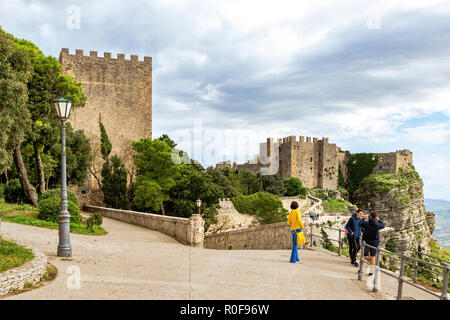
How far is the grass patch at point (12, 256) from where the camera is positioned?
684cm

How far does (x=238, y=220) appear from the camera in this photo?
3622 cm

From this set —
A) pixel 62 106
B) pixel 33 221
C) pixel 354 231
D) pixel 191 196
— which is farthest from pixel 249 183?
pixel 62 106

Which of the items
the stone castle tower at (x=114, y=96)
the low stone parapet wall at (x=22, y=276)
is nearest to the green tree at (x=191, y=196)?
the stone castle tower at (x=114, y=96)

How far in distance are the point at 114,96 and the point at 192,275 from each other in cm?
3163

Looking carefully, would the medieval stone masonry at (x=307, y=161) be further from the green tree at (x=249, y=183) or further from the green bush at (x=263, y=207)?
the green bush at (x=263, y=207)

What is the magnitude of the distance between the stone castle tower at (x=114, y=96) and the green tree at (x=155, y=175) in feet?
21.6

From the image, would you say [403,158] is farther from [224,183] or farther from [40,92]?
[40,92]

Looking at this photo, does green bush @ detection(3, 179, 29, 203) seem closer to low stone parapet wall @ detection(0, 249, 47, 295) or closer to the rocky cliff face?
low stone parapet wall @ detection(0, 249, 47, 295)

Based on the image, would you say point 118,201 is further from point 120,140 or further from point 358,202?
point 358,202

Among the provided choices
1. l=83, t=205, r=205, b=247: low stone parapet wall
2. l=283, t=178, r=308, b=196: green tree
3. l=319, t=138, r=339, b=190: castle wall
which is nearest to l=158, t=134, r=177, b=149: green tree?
l=83, t=205, r=205, b=247: low stone parapet wall

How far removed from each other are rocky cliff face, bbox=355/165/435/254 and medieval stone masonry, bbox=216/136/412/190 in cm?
461

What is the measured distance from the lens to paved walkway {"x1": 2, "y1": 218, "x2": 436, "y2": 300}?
646 cm
